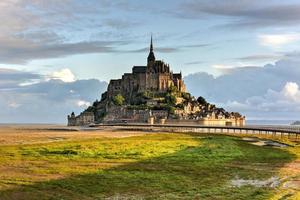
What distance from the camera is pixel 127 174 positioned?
2791 centimetres

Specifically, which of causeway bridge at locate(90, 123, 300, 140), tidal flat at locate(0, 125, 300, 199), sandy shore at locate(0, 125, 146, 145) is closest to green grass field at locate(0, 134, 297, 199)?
tidal flat at locate(0, 125, 300, 199)

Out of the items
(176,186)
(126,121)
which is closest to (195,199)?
(176,186)

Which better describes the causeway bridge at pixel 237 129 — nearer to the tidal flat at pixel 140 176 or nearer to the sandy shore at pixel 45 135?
the sandy shore at pixel 45 135

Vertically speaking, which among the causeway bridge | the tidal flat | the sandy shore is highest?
the causeway bridge

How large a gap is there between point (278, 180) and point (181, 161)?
9624 mm

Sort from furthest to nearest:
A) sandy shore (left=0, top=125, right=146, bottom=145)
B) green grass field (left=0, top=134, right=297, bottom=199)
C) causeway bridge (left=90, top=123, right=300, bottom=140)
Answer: causeway bridge (left=90, top=123, right=300, bottom=140)
sandy shore (left=0, top=125, right=146, bottom=145)
green grass field (left=0, top=134, right=297, bottom=199)

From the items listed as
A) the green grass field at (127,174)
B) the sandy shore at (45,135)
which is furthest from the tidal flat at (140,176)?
the sandy shore at (45,135)

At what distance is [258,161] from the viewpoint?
3925 centimetres

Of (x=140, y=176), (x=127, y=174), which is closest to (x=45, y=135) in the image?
(x=127, y=174)

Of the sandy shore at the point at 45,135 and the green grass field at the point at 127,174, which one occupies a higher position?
the sandy shore at the point at 45,135

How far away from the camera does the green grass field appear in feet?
73.9

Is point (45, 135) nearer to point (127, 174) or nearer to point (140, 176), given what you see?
point (127, 174)

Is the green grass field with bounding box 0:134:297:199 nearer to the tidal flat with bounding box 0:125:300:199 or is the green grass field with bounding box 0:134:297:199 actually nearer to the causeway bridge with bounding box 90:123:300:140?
the tidal flat with bounding box 0:125:300:199

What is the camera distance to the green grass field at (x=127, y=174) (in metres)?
22.5
